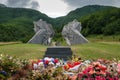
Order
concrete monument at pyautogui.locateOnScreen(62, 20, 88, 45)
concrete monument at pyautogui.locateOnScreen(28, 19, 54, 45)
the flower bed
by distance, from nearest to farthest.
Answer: the flower bed, concrete monument at pyautogui.locateOnScreen(62, 20, 88, 45), concrete monument at pyautogui.locateOnScreen(28, 19, 54, 45)

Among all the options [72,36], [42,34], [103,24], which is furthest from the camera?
[103,24]

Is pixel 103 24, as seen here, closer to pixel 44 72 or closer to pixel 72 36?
pixel 72 36

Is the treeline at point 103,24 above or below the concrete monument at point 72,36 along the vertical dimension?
above

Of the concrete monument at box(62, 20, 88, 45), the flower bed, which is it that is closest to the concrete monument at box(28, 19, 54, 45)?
the concrete monument at box(62, 20, 88, 45)

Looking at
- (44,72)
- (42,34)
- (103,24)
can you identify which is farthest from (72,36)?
(103,24)

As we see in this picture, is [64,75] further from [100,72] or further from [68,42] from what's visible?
[68,42]

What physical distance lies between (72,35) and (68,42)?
3.14 ft

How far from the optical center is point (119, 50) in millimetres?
37000

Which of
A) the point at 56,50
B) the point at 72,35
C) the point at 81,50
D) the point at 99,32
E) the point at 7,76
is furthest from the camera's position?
the point at 99,32

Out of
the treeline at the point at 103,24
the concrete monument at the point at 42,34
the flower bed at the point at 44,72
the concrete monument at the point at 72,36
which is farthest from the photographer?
the treeline at the point at 103,24

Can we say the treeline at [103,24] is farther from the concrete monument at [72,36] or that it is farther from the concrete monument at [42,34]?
the concrete monument at [72,36]

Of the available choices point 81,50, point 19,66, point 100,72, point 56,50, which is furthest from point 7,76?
point 81,50

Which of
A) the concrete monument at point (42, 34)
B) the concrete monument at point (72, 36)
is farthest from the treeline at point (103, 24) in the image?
→ the concrete monument at point (72, 36)

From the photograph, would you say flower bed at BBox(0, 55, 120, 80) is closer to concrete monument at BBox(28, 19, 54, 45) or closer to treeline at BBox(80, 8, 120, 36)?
concrete monument at BBox(28, 19, 54, 45)
